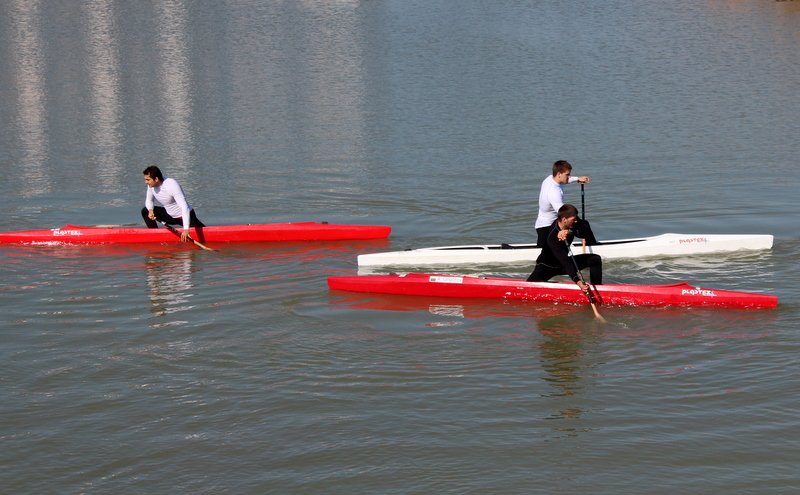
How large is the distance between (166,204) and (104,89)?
15.6 meters

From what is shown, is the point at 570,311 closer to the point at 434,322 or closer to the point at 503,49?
the point at 434,322

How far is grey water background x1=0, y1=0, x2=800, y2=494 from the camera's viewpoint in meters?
9.36

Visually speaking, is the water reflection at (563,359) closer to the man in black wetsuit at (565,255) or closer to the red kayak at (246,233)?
the man in black wetsuit at (565,255)

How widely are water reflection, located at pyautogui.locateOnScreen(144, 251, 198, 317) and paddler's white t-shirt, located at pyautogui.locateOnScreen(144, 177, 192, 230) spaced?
0.52 metres

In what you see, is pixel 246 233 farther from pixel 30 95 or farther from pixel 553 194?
pixel 30 95

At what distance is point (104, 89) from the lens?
3120cm

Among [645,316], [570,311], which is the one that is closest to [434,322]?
[570,311]

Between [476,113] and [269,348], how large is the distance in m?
15.7

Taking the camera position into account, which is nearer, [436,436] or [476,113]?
[436,436]

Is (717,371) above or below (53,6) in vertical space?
below

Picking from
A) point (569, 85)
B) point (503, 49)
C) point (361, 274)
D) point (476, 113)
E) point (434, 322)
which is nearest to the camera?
point (434, 322)

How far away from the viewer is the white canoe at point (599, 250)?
14883 millimetres

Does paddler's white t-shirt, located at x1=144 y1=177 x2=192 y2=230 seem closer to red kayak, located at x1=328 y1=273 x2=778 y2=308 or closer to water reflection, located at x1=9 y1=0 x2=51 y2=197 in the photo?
red kayak, located at x1=328 y1=273 x2=778 y2=308

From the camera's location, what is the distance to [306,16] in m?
41.9
